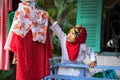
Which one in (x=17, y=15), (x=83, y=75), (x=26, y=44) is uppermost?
(x=17, y=15)

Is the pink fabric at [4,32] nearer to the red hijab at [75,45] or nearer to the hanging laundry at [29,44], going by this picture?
the hanging laundry at [29,44]

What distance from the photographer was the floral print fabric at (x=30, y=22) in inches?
161

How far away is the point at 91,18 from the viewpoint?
5641mm

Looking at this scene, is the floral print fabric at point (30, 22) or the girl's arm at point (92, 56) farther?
the girl's arm at point (92, 56)

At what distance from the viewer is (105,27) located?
5.66 meters

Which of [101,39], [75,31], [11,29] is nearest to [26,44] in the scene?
[11,29]

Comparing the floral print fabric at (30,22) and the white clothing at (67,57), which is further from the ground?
the floral print fabric at (30,22)

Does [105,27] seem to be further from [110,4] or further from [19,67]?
[19,67]

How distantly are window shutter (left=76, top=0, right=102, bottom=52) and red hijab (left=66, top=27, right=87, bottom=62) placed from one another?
1095mm

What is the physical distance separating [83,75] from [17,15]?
1.10 m

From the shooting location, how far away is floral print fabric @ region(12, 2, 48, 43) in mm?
4090

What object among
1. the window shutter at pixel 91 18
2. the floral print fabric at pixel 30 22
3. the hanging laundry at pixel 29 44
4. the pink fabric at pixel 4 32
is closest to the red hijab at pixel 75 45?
the hanging laundry at pixel 29 44

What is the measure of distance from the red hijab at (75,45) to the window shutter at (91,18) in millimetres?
1095

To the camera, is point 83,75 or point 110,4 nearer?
point 83,75
